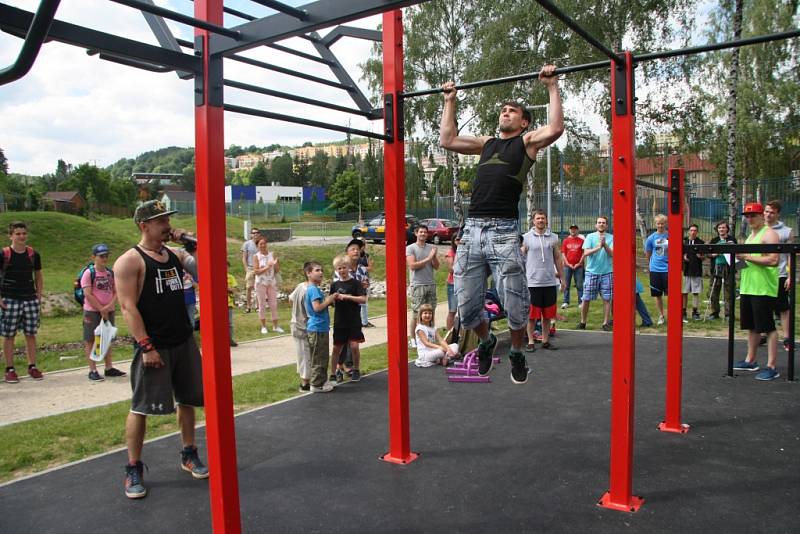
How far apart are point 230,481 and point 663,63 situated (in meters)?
16.3

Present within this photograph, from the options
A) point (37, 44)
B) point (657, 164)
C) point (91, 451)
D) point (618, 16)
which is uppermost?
point (618, 16)

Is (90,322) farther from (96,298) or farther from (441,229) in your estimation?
(441,229)

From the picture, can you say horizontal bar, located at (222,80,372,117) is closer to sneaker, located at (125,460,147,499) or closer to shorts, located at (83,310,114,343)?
sneaker, located at (125,460,147,499)

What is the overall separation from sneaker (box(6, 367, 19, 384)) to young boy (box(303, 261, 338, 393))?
3.17 m

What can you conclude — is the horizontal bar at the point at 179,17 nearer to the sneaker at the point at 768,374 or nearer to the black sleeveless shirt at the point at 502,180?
the black sleeveless shirt at the point at 502,180

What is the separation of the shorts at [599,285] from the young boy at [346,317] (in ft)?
13.0

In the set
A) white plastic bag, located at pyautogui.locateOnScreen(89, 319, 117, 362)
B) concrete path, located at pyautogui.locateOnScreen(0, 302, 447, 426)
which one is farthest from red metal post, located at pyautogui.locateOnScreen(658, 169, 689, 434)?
white plastic bag, located at pyautogui.locateOnScreen(89, 319, 117, 362)

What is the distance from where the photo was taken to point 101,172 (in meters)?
50.6

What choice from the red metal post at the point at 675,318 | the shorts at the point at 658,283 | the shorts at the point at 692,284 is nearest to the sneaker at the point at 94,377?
the red metal post at the point at 675,318

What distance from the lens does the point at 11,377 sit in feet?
20.6

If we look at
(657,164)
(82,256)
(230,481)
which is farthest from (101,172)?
(230,481)

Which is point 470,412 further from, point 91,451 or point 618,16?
point 618,16

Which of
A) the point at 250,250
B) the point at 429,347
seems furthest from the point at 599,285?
the point at 250,250

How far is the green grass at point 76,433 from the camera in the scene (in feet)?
13.2
